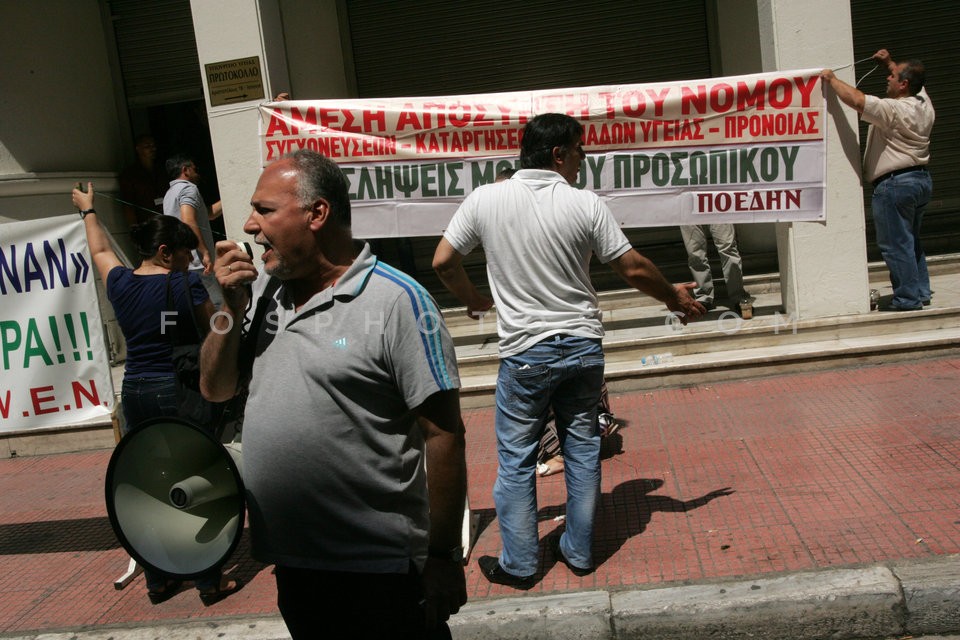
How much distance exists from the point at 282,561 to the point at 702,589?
223 centimetres

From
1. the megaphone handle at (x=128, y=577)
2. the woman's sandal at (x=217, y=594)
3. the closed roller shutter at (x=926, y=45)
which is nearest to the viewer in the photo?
the woman's sandal at (x=217, y=594)

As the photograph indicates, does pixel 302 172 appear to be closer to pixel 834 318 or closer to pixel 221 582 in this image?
pixel 221 582

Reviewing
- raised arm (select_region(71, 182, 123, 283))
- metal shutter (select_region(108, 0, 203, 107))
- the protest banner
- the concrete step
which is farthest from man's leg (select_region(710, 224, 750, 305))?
metal shutter (select_region(108, 0, 203, 107))

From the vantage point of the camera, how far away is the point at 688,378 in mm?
7172

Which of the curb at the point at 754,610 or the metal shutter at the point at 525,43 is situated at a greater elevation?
the metal shutter at the point at 525,43

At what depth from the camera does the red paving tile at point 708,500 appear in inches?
169

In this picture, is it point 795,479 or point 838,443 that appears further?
point 838,443

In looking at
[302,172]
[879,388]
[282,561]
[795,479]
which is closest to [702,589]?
[795,479]

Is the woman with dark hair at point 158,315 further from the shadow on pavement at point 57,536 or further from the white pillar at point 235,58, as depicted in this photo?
the white pillar at point 235,58

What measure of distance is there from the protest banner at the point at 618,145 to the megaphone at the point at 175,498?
14.1ft

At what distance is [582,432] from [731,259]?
4.75 meters

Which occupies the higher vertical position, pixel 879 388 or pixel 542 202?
pixel 542 202

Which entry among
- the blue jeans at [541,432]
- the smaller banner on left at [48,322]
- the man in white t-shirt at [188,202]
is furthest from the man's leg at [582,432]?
the man in white t-shirt at [188,202]

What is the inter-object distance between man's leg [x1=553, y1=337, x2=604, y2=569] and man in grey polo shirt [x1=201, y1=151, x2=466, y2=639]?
1.68 metres
